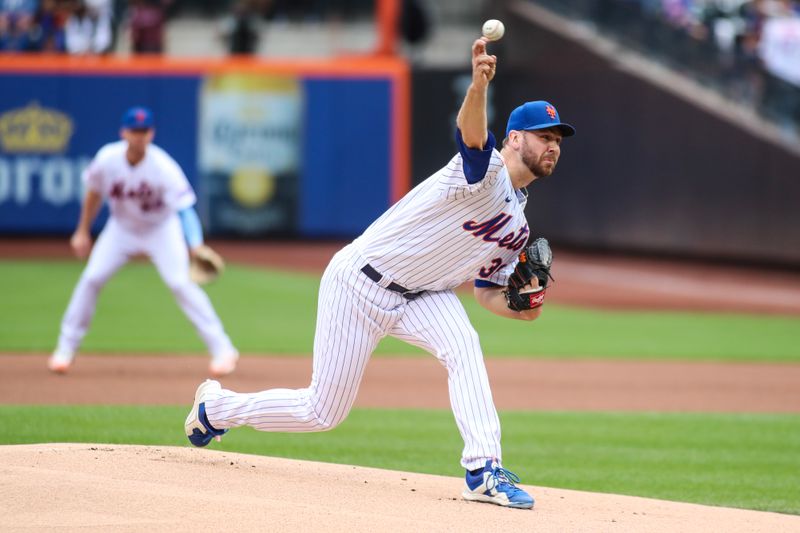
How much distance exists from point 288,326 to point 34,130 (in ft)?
32.7

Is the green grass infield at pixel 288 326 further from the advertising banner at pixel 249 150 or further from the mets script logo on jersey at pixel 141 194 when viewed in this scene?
the advertising banner at pixel 249 150

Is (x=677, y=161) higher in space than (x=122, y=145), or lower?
lower

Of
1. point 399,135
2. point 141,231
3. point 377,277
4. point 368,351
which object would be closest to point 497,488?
point 368,351

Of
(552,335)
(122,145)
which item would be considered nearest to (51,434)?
(122,145)

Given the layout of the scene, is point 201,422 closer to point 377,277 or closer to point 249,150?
point 377,277

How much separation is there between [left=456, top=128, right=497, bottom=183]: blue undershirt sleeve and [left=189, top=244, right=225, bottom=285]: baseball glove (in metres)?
4.68

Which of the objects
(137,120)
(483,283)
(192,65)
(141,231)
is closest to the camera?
(483,283)

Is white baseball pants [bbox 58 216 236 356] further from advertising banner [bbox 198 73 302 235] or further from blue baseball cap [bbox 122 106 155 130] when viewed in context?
advertising banner [bbox 198 73 302 235]

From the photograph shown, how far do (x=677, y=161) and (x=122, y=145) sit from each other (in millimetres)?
13233

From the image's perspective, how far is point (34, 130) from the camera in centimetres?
2212

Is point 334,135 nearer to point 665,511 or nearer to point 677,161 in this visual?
point 677,161

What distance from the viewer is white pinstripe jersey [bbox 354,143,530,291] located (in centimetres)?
541

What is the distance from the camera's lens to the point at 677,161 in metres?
21.1

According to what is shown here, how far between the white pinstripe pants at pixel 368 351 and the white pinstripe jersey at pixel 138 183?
421cm
